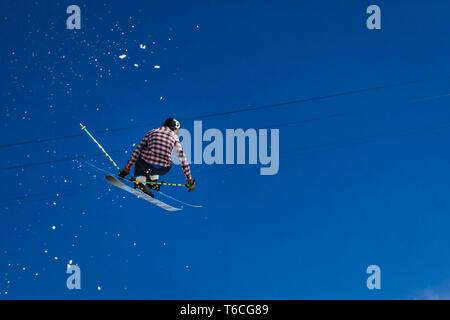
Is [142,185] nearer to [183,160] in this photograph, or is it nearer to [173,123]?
[183,160]

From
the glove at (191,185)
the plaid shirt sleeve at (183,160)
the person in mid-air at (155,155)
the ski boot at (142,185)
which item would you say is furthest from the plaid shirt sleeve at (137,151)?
the glove at (191,185)

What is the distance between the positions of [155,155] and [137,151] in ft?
0.53

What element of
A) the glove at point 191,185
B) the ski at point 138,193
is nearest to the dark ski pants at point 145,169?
the ski at point 138,193

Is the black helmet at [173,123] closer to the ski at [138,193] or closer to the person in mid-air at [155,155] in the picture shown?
the person in mid-air at [155,155]

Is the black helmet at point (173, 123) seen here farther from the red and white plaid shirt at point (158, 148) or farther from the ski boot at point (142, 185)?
the ski boot at point (142, 185)

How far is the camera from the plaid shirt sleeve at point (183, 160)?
6004 millimetres

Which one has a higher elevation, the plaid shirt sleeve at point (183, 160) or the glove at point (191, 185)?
the plaid shirt sleeve at point (183, 160)

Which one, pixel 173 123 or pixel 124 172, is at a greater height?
pixel 173 123

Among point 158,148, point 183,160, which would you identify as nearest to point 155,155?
point 158,148

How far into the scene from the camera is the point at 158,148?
6023 mm

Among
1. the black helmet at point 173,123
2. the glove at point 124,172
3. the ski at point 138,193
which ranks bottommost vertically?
the ski at point 138,193
